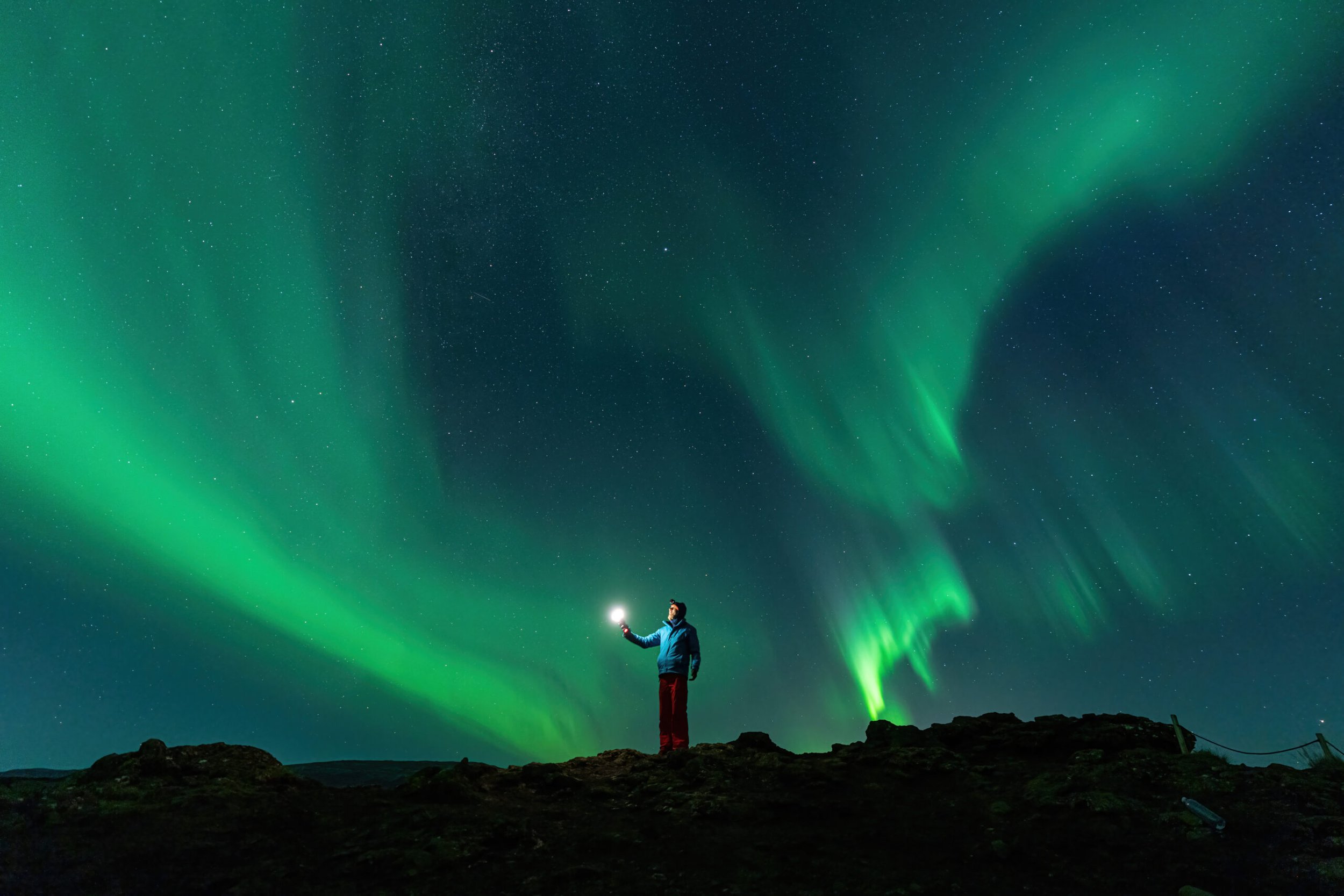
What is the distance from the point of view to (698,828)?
Answer: 920cm

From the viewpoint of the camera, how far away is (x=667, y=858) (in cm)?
826

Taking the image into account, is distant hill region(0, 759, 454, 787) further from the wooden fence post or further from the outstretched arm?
the wooden fence post

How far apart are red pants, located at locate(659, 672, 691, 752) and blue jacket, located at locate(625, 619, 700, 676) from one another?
0.18m

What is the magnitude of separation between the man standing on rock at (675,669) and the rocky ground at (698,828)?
296 cm

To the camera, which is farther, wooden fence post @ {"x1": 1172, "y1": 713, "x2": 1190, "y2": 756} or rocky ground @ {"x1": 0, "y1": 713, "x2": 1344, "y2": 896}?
wooden fence post @ {"x1": 1172, "y1": 713, "x2": 1190, "y2": 756}

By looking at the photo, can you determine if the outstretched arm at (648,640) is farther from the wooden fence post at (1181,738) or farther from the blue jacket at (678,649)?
the wooden fence post at (1181,738)

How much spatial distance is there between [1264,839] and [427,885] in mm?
9488

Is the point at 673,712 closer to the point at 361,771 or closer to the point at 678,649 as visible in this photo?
the point at 678,649

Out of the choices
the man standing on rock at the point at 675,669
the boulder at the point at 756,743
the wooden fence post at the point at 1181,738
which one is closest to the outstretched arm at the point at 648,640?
the man standing on rock at the point at 675,669

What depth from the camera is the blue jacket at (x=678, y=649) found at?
1528cm

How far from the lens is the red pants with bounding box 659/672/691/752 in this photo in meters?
14.8

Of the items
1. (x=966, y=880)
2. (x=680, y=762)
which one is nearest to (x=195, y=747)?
(x=680, y=762)

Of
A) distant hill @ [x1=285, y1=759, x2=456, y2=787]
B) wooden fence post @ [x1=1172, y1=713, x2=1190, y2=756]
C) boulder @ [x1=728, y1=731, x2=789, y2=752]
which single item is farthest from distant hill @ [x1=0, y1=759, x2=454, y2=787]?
wooden fence post @ [x1=1172, y1=713, x2=1190, y2=756]

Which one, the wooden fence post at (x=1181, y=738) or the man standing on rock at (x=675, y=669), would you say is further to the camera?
the man standing on rock at (x=675, y=669)
